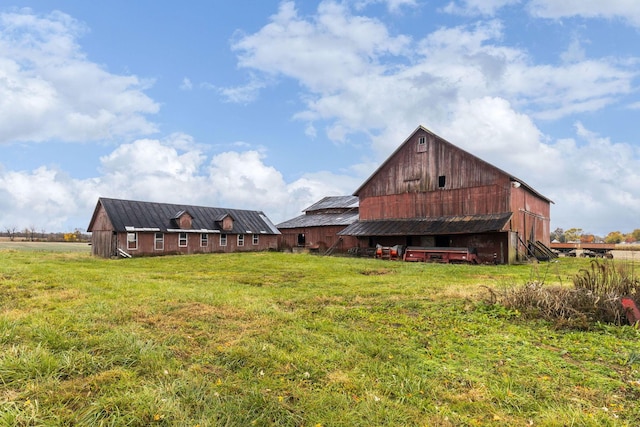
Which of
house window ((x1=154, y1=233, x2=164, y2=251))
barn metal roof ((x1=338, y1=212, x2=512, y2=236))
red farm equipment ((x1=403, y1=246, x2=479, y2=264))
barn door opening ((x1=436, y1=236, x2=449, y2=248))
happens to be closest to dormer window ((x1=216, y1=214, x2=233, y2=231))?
house window ((x1=154, y1=233, x2=164, y2=251))

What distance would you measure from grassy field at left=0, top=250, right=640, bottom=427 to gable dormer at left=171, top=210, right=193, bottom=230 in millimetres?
26807

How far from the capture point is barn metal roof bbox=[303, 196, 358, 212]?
140 ft

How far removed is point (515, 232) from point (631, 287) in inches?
786

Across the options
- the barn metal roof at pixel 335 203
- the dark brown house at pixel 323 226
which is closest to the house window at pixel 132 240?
the dark brown house at pixel 323 226

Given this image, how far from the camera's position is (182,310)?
7.70 metres

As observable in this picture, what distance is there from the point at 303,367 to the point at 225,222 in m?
34.6

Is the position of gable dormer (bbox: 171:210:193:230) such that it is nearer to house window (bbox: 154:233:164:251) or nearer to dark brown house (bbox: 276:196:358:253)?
house window (bbox: 154:233:164:251)

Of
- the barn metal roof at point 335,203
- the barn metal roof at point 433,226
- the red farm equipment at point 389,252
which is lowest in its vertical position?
the red farm equipment at point 389,252

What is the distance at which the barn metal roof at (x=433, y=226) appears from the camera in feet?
81.5

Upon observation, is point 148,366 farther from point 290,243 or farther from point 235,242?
point 290,243

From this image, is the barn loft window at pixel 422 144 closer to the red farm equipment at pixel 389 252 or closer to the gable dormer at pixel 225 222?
the red farm equipment at pixel 389 252

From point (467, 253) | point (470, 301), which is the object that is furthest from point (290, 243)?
point (470, 301)

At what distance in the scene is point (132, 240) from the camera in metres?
31.0

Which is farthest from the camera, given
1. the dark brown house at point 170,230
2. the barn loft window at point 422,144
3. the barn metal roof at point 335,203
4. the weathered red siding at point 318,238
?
the barn metal roof at point 335,203
